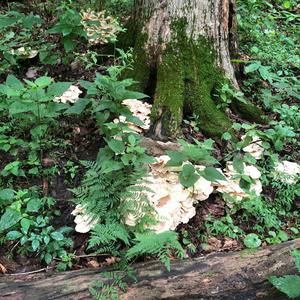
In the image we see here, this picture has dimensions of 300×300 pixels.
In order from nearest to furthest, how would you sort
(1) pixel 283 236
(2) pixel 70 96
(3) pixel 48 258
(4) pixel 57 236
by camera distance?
1. (3) pixel 48 258
2. (4) pixel 57 236
3. (1) pixel 283 236
4. (2) pixel 70 96

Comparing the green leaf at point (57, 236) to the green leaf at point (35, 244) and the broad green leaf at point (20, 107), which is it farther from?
the broad green leaf at point (20, 107)

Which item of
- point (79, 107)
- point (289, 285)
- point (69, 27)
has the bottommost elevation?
point (289, 285)

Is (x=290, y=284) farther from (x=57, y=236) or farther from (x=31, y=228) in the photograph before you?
(x=31, y=228)

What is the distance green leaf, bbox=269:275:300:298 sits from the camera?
303 cm

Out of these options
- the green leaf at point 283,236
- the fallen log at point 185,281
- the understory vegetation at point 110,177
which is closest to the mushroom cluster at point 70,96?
the understory vegetation at point 110,177

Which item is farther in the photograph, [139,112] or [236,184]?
[139,112]

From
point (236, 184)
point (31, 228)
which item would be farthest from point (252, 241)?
point (31, 228)

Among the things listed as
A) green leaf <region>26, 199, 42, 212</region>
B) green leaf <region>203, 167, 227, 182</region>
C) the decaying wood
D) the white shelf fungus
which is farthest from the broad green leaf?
the white shelf fungus

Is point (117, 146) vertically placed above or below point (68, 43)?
below

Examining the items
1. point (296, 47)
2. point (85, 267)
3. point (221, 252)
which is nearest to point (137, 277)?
point (85, 267)

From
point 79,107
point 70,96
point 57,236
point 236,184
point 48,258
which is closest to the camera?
point 48,258

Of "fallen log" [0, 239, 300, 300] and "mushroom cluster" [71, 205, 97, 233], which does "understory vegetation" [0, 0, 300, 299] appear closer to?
"mushroom cluster" [71, 205, 97, 233]

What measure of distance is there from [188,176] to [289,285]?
1.30 m

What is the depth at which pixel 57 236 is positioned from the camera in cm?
386
